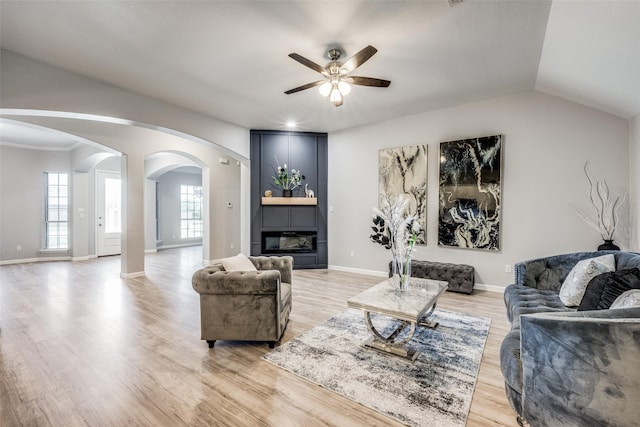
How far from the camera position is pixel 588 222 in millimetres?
3801

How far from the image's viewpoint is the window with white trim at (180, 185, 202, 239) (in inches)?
409

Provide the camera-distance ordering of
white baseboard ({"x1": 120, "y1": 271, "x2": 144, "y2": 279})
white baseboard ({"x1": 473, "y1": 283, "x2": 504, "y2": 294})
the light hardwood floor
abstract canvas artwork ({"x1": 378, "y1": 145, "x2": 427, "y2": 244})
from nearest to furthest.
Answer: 1. the light hardwood floor
2. white baseboard ({"x1": 473, "y1": 283, "x2": 504, "y2": 294})
3. abstract canvas artwork ({"x1": 378, "y1": 145, "x2": 427, "y2": 244})
4. white baseboard ({"x1": 120, "y1": 271, "x2": 144, "y2": 279})

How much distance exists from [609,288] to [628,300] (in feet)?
1.14

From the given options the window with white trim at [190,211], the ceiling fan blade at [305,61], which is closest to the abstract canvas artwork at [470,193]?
the ceiling fan blade at [305,61]

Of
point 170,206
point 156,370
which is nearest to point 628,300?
point 156,370

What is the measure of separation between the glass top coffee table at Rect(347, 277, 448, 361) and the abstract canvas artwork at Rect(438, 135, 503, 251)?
6.50 feet

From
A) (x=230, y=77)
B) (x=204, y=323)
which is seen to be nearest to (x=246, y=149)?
(x=230, y=77)

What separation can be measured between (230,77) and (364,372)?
3566 mm

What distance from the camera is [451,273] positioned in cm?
441

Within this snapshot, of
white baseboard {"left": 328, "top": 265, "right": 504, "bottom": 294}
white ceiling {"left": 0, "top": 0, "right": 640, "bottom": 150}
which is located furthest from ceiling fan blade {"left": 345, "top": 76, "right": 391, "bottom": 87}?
white baseboard {"left": 328, "top": 265, "right": 504, "bottom": 294}

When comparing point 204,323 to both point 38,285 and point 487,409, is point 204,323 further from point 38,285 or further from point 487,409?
point 38,285

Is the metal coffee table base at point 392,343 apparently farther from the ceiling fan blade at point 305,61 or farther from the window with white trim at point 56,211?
the window with white trim at point 56,211

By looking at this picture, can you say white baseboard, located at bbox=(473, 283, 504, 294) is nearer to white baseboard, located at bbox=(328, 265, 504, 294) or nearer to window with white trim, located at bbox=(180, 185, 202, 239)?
white baseboard, located at bbox=(328, 265, 504, 294)

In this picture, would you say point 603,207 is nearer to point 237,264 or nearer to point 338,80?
point 338,80
